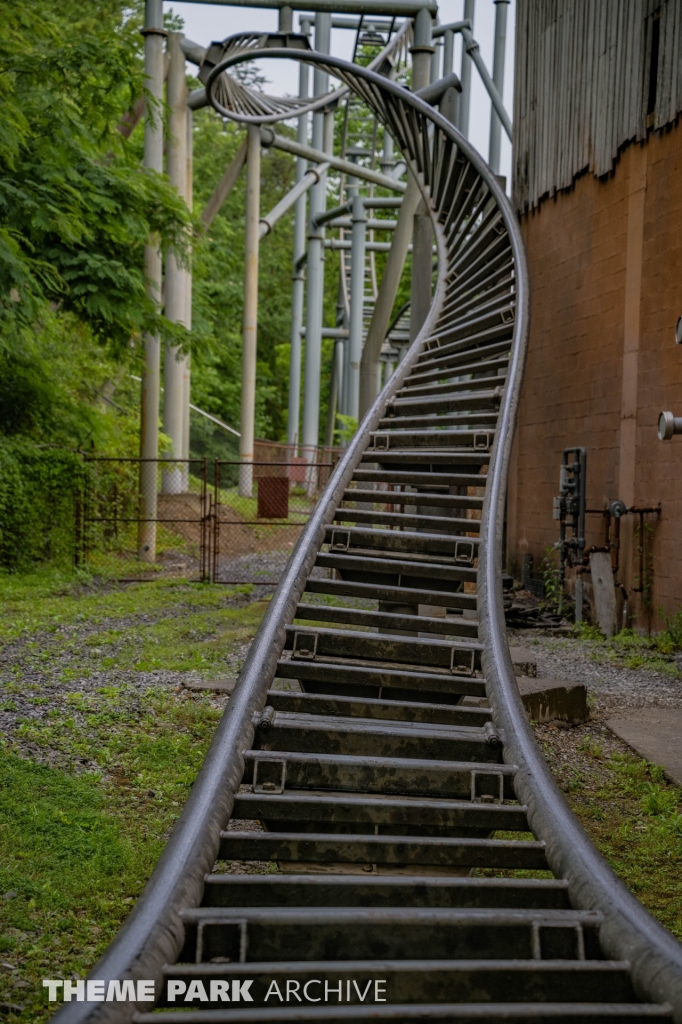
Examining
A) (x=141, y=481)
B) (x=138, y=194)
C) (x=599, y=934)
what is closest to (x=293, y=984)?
(x=599, y=934)

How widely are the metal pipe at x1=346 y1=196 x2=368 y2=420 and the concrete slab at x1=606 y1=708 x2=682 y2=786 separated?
14.8 metres

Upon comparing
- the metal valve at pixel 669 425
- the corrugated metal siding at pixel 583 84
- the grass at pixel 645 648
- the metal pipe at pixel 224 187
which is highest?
the metal pipe at pixel 224 187

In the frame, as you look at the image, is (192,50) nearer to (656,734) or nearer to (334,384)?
(656,734)

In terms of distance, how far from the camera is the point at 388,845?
3.02 m

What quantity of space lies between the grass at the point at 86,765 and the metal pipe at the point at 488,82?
11.9 m

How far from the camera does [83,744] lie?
518 cm

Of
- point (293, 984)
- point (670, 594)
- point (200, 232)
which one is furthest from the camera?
point (200, 232)

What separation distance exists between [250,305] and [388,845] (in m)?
16.6

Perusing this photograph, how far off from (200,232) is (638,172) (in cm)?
648

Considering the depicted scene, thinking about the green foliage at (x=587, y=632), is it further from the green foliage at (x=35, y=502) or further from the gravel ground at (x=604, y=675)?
the green foliage at (x=35, y=502)

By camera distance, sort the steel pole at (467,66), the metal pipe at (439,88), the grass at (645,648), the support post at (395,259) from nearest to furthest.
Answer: the grass at (645,648)
the metal pipe at (439,88)
the support post at (395,259)
the steel pole at (467,66)

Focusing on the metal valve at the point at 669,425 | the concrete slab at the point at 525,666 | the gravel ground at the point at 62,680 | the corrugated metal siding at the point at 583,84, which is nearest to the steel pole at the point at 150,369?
the corrugated metal siding at the point at 583,84

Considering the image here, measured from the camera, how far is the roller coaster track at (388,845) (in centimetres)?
224

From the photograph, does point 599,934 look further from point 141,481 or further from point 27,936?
point 141,481
